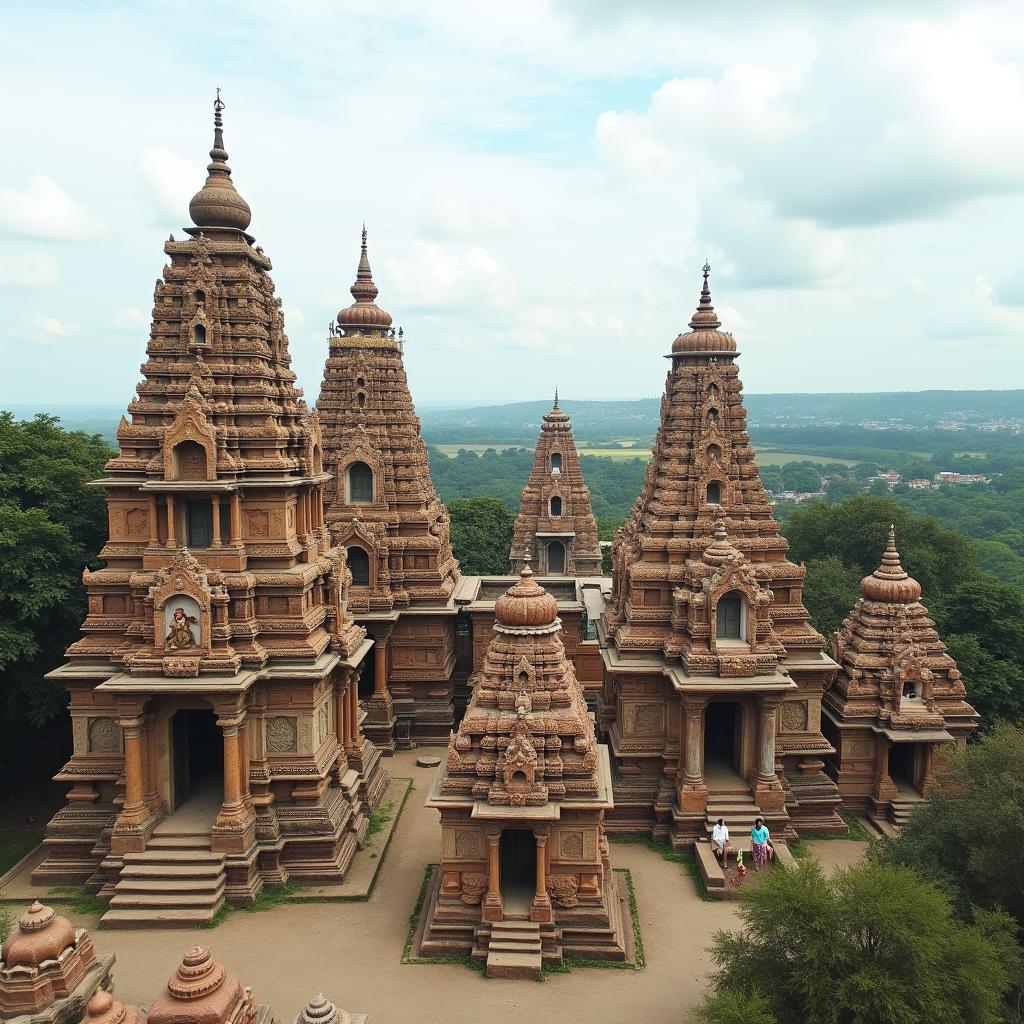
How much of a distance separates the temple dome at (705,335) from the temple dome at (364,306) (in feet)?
36.6

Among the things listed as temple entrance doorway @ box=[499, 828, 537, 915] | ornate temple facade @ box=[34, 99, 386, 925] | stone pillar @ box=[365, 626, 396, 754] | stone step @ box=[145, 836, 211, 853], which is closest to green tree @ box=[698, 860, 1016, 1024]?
temple entrance doorway @ box=[499, 828, 537, 915]

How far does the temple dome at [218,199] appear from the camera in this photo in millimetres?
18406

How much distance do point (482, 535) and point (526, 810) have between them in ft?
117

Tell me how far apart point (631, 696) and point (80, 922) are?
13145 mm

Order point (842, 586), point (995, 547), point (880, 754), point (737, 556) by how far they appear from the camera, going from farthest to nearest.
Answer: point (995, 547) → point (842, 586) → point (880, 754) → point (737, 556)

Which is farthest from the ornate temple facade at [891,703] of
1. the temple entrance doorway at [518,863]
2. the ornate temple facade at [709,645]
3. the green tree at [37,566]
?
the green tree at [37,566]

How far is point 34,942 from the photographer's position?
11922mm

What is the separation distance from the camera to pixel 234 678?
1691 cm

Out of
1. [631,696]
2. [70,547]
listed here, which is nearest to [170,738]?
[70,547]

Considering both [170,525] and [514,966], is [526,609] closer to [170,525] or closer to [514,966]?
[514,966]

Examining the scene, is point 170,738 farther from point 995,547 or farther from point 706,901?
point 995,547

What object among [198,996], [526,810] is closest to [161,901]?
[198,996]

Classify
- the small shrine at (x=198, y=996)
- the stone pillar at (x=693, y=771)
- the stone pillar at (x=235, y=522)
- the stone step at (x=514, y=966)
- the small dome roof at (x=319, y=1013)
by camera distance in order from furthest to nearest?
the stone pillar at (x=693, y=771), the stone pillar at (x=235, y=522), the stone step at (x=514, y=966), the small shrine at (x=198, y=996), the small dome roof at (x=319, y=1013)

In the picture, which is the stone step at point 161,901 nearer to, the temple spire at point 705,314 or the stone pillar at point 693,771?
the stone pillar at point 693,771
